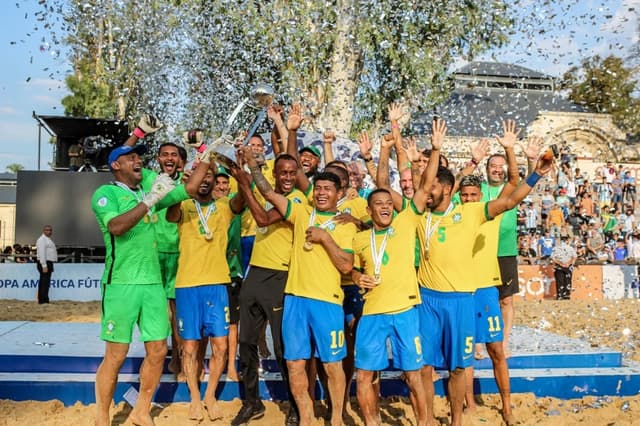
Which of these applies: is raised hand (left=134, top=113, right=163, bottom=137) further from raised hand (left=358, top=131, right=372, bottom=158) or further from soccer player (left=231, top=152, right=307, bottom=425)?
raised hand (left=358, top=131, right=372, bottom=158)

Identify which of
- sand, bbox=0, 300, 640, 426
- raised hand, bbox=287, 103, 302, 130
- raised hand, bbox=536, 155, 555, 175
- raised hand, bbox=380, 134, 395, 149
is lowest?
sand, bbox=0, 300, 640, 426

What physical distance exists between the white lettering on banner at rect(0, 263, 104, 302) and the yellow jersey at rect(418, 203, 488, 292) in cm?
1165

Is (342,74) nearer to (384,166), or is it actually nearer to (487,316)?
(384,166)

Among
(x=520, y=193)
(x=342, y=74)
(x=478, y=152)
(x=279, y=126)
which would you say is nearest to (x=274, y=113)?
(x=279, y=126)

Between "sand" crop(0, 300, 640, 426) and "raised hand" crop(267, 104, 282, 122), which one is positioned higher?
"raised hand" crop(267, 104, 282, 122)

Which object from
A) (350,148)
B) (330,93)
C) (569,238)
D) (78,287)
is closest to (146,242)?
(350,148)

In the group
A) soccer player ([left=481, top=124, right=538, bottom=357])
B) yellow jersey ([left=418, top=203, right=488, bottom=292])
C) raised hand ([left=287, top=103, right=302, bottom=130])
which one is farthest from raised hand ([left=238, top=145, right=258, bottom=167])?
soccer player ([left=481, top=124, right=538, bottom=357])

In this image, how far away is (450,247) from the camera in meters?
5.12

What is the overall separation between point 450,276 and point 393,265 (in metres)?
0.53

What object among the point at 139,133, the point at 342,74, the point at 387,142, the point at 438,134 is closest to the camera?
the point at 438,134

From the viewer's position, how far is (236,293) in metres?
6.32

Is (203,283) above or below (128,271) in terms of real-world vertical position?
below

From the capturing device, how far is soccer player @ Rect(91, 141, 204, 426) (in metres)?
4.70

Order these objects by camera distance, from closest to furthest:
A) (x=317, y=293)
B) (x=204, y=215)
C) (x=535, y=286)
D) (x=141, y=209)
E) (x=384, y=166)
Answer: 1. (x=141, y=209)
2. (x=317, y=293)
3. (x=384, y=166)
4. (x=204, y=215)
5. (x=535, y=286)
